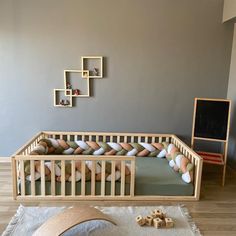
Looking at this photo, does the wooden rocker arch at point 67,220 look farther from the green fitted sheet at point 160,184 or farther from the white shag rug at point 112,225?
the green fitted sheet at point 160,184

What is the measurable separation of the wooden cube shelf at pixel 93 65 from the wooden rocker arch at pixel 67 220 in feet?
6.82

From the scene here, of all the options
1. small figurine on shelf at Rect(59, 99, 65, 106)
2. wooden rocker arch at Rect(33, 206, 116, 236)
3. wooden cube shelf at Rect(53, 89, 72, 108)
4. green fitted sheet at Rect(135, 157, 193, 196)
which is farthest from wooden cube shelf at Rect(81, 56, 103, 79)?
wooden rocker arch at Rect(33, 206, 116, 236)

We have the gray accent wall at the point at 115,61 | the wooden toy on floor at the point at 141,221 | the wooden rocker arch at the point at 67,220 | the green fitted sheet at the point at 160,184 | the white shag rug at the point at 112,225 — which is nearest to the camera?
the wooden rocker arch at the point at 67,220

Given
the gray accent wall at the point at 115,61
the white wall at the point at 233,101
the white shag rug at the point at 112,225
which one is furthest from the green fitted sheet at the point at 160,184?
the white wall at the point at 233,101

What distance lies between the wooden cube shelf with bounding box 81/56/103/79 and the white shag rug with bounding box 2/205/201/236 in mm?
1902

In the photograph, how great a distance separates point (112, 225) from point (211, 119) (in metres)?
1.92

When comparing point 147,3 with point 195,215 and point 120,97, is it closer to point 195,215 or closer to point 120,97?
point 120,97

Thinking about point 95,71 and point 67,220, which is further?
point 95,71

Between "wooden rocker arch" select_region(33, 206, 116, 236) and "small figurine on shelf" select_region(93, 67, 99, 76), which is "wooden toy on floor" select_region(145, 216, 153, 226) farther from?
"small figurine on shelf" select_region(93, 67, 99, 76)

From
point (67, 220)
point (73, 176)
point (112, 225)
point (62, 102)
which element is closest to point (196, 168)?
point (112, 225)

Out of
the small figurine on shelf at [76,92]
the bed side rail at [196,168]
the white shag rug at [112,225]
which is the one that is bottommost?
the white shag rug at [112,225]

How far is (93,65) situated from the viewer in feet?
12.0

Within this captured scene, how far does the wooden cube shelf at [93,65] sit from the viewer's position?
3.63m

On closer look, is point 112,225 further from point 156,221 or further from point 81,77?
point 81,77
